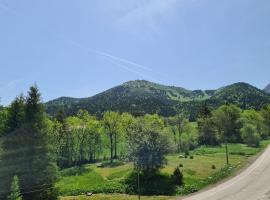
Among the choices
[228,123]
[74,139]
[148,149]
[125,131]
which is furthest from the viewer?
[228,123]

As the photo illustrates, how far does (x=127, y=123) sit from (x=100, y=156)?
24.6 meters

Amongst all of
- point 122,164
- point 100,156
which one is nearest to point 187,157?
point 122,164

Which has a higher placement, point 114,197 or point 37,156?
point 37,156

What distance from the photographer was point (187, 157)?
86.2m

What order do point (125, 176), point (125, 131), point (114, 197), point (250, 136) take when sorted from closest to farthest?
point (114, 197) → point (125, 176) → point (125, 131) → point (250, 136)

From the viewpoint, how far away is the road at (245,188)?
46.0m

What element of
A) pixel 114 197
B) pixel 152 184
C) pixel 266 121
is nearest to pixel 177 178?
pixel 152 184

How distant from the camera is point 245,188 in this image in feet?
165

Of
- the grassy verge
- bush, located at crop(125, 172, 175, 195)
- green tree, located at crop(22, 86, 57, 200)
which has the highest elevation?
green tree, located at crop(22, 86, 57, 200)

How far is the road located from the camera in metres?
46.0

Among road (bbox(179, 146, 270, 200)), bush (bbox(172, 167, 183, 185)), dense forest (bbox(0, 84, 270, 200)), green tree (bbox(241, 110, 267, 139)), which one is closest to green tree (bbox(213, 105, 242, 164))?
dense forest (bbox(0, 84, 270, 200))

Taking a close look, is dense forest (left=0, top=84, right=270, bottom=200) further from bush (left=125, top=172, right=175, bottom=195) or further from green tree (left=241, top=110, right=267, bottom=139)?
bush (left=125, top=172, right=175, bottom=195)

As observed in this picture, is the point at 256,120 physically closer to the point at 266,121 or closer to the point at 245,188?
the point at 266,121

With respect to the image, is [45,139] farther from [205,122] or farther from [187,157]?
[205,122]
